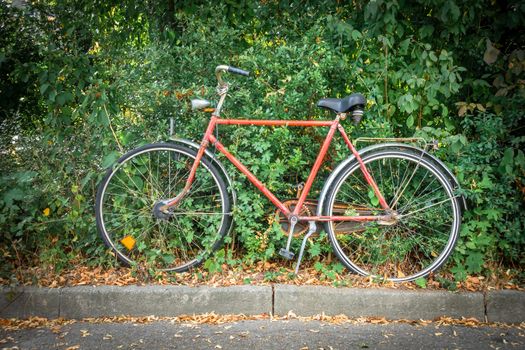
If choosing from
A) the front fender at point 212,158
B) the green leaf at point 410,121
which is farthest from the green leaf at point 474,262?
the front fender at point 212,158

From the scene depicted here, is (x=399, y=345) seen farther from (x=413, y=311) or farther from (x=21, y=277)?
(x=21, y=277)

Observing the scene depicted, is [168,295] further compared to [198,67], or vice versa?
[198,67]

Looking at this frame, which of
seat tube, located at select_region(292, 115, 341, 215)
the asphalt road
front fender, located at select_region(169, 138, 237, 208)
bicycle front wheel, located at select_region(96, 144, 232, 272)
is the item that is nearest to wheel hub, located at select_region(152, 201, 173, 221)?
bicycle front wheel, located at select_region(96, 144, 232, 272)

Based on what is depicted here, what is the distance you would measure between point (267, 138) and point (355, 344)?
A: 5.46 feet

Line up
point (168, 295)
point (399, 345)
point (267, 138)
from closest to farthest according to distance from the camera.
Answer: point (399, 345), point (168, 295), point (267, 138)

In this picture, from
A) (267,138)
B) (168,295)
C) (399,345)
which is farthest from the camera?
(267,138)

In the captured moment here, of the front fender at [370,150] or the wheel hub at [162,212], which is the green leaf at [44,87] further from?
the front fender at [370,150]

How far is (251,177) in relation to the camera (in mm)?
4078

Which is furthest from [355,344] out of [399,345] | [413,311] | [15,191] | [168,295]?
[15,191]

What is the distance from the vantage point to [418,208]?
4391mm

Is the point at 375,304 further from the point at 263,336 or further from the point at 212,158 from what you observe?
the point at 212,158

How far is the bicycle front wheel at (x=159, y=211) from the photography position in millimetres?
4152

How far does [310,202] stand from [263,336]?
1211 millimetres

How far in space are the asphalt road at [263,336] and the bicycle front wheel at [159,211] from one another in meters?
0.68
